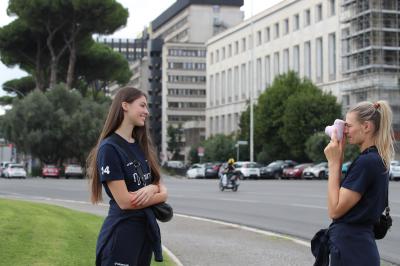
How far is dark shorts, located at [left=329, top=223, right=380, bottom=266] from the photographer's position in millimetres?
3904

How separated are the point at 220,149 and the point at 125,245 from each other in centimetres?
7880

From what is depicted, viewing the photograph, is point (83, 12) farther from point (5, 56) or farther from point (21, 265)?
point (21, 265)

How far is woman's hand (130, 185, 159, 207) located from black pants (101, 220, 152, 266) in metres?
0.12

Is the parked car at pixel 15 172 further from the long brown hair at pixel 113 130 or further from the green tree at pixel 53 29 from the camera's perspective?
the long brown hair at pixel 113 130

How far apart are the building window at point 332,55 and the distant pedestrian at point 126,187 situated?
7912 cm

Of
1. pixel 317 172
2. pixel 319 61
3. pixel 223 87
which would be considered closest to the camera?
pixel 317 172

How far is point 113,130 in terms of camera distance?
4352 millimetres

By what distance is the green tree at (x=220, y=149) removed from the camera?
270 feet

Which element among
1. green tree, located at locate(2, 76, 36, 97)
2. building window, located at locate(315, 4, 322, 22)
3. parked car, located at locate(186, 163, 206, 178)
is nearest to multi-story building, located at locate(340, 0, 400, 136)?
building window, located at locate(315, 4, 322, 22)

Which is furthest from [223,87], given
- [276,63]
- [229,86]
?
[276,63]

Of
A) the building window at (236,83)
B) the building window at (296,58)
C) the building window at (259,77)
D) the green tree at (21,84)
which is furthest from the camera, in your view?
the building window at (236,83)

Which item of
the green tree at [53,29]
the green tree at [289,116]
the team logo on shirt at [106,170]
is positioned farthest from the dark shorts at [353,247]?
the green tree at [289,116]

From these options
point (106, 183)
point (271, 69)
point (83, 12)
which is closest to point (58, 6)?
point (83, 12)

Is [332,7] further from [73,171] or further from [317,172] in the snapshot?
[73,171]
